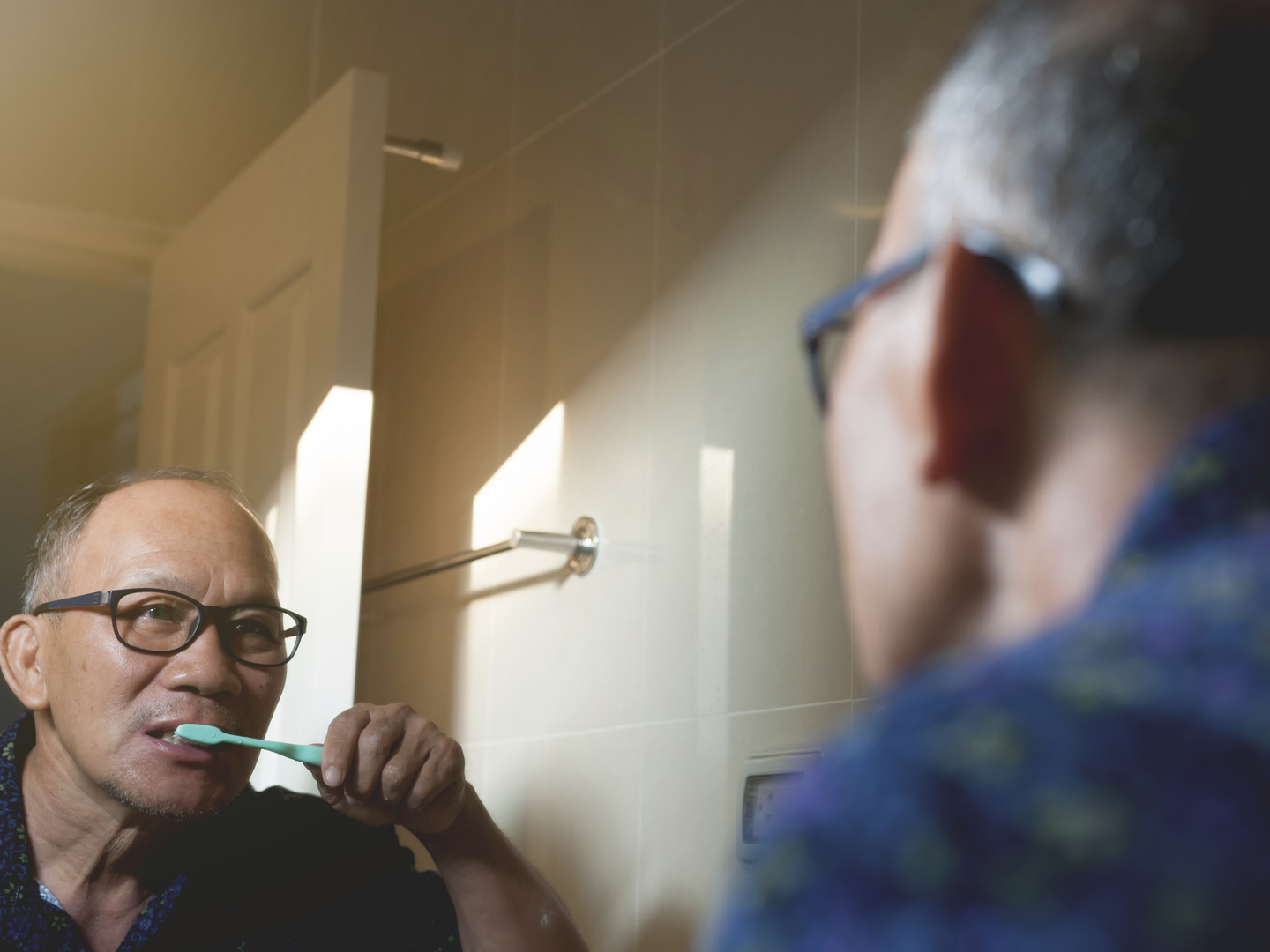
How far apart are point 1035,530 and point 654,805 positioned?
99 cm

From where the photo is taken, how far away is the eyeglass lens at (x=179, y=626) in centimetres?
104

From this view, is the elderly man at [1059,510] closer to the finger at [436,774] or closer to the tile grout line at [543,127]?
the finger at [436,774]

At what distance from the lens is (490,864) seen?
1060 mm

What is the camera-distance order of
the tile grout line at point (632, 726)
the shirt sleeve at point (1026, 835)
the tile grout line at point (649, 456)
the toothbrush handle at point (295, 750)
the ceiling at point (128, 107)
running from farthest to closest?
the ceiling at point (128, 107) → the tile grout line at point (649, 456) → the tile grout line at point (632, 726) → the toothbrush handle at point (295, 750) → the shirt sleeve at point (1026, 835)

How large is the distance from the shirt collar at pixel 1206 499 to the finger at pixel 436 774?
0.82m

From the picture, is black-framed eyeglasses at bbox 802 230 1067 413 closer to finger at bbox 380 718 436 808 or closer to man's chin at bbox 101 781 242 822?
finger at bbox 380 718 436 808

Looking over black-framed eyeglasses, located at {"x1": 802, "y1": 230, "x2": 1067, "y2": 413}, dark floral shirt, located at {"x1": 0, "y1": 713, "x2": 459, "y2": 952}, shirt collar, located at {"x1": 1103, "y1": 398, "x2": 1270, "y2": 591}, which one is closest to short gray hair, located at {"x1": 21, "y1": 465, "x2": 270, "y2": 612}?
dark floral shirt, located at {"x1": 0, "y1": 713, "x2": 459, "y2": 952}

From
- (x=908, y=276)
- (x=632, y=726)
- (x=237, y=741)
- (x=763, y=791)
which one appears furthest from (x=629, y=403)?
(x=908, y=276)

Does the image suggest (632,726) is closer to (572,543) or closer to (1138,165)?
(572,543)

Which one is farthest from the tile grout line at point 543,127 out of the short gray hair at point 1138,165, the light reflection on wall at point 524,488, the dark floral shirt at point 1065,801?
the dark floral shirt at point 1065,801

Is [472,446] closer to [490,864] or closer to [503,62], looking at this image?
[503,62]

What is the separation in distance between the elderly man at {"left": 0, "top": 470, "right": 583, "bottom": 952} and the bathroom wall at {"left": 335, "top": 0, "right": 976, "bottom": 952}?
0.24 metres

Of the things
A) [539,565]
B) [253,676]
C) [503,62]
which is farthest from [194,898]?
[503,62]

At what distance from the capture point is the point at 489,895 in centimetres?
105
